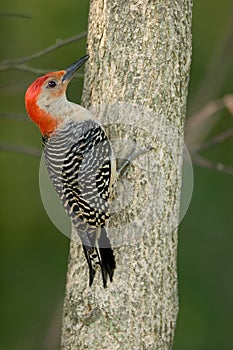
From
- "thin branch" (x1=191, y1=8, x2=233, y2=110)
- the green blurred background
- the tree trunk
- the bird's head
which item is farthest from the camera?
the green blurred background

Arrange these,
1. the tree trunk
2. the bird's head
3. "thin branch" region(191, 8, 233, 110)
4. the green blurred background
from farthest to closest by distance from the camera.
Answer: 1. the green blurred background
2. "thin branch" region(191, 8, 233, 110)
3. the bird's head
4. the tree trunk

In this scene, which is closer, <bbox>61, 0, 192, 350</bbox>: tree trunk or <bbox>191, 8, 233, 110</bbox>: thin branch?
<bbox>61, 0, 192, 350</bbox>: tree trunk

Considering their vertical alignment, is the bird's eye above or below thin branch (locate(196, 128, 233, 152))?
above

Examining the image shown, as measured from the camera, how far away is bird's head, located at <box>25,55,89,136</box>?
4.16 m

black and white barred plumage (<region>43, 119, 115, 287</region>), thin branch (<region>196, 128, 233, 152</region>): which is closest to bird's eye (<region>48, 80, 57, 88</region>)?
black and white barred plumage (<region>43, 119, 115, 287</region>)

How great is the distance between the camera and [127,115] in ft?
13.0

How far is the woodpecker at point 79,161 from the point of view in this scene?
3.97m

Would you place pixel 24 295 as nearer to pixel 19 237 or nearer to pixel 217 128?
pixel 19 237

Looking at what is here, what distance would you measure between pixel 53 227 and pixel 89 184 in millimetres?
4626

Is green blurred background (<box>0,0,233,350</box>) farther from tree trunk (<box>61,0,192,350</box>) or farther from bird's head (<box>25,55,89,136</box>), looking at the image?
tree trunk (<box>61,0,192,350</box>)

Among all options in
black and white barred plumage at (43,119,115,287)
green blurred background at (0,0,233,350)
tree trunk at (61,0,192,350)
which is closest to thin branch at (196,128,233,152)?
tree trunk at (61,0,192,350)

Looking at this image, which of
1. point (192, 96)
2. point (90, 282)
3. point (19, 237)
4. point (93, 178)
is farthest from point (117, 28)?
point (19, 237)

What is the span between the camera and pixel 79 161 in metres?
4.09

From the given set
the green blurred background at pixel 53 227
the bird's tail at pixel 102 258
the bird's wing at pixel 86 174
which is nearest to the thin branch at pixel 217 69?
the green blurred background at pixel 53 227
